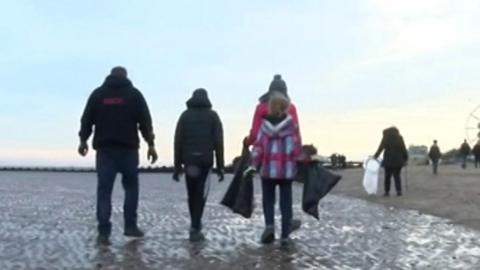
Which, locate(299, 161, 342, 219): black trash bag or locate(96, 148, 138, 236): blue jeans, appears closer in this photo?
locate(96, 148, 138, 236): blue jeans

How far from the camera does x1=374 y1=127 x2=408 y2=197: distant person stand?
79.6 feet

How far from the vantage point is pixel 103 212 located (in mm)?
11391

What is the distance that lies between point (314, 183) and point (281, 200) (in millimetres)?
710

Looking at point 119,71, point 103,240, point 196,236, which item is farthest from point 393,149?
point 103,240

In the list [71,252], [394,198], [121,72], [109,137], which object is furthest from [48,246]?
[394,198]

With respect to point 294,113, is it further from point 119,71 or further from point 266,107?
point 119,71

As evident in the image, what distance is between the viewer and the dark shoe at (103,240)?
11036mm

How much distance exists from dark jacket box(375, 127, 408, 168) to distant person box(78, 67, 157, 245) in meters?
13.6

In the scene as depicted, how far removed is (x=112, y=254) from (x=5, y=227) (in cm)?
410

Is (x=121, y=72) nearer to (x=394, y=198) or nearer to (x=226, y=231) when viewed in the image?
(x=226, y=231)

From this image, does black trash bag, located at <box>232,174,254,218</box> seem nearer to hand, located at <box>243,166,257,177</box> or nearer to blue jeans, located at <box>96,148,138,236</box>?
hand, located at <box>243,166,257,177</box>

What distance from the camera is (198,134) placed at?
1185 centimetres

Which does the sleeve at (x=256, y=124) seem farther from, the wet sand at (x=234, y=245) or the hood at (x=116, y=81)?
the hood at (x=116, y=81)

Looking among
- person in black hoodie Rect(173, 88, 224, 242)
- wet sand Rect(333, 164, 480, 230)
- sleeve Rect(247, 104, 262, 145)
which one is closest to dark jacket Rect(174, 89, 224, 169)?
person in black hoodie Rect(173, 88, 224, 242)
